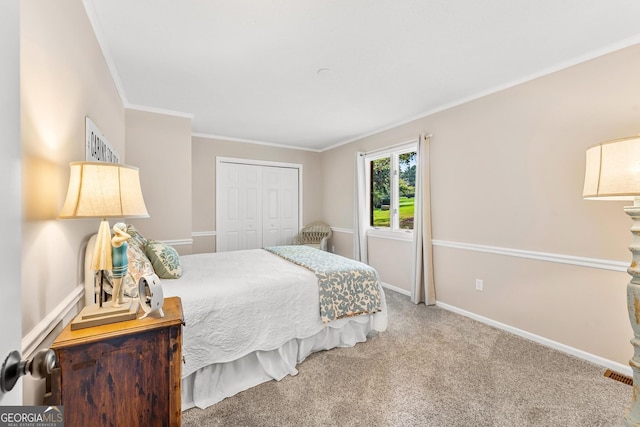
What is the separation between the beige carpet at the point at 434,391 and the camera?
5.42ft

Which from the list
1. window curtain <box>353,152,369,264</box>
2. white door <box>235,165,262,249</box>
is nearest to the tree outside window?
window curtain <box>353,152,369,264</box>

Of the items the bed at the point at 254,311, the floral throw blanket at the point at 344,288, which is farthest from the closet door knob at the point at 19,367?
the floral throw blanket at the point at 344,288

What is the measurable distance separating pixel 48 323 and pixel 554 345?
3443mm

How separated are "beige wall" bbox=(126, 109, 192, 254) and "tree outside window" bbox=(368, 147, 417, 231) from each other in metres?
2.77

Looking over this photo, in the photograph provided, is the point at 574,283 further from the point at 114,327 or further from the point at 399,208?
the point at 114,327

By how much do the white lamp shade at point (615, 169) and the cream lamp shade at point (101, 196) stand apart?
2.36m

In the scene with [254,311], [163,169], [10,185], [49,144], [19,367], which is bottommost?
[254,311]

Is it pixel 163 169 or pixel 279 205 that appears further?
pixel 279 205

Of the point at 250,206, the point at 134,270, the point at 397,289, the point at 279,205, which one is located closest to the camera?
the point at 134,270

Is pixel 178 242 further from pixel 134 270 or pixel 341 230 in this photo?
pixel 341 230

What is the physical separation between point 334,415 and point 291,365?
20.7 inches

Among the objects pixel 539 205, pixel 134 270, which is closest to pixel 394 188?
pixel 539 205

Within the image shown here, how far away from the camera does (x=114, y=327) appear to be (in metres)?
1.10

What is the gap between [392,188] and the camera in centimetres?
418
